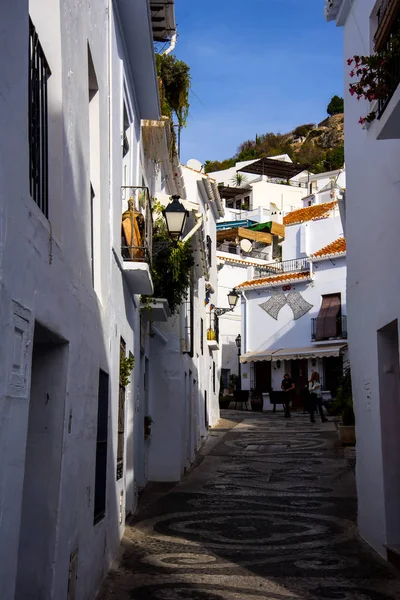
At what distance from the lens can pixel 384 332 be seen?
883 centimetres

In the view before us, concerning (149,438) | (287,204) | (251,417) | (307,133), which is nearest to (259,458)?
(149,438)

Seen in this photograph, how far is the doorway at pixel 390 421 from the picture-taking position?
8.50 metres

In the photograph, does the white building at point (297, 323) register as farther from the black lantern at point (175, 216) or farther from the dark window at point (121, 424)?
the dark window at point (121, 424)

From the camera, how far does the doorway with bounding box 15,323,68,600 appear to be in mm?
5145

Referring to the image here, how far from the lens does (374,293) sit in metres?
9.09

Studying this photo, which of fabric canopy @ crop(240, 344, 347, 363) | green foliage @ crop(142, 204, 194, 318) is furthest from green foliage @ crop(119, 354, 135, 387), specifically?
fabric canopy @ crop(240, 344, 347, 363)

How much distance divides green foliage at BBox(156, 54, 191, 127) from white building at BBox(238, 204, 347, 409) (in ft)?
66.5

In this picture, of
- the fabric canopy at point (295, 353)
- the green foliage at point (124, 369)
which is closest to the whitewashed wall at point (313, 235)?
the fabric canopy at point (295, 353)

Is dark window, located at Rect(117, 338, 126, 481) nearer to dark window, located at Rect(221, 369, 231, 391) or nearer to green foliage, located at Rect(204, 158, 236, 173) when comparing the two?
dark window, located at Rect(221, 369, 231, 391)

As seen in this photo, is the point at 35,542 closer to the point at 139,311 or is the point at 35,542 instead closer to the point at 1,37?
the point at 1,37

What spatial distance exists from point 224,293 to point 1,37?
135 feet

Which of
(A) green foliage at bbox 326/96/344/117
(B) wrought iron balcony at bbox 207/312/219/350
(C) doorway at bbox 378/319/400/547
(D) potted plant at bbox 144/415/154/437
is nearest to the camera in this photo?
(C) doorway at bbox 378/319/400/547

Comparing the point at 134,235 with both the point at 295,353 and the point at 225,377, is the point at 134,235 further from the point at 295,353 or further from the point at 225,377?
the point at 225,377

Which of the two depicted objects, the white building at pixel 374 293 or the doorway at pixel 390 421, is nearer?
the white building at pixel 374 293
